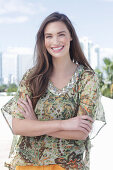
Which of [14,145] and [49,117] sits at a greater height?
[49,117]

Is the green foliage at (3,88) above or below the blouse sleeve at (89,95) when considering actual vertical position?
below

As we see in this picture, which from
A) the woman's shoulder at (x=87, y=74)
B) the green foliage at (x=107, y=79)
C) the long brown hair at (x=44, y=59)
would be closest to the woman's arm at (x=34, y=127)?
the long brown hair at (x=44, y=59)

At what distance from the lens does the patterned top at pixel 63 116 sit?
1.51 m

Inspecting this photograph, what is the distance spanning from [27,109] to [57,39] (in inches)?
15.7

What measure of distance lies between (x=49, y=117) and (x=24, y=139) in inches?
6.9

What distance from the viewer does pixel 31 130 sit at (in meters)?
1.56

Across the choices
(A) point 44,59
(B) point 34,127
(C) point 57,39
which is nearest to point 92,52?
(A) point 44,59

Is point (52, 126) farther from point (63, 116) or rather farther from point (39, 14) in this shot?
point (39, 14)

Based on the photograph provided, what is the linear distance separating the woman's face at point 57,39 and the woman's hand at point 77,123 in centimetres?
35

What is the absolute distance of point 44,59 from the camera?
174 cm

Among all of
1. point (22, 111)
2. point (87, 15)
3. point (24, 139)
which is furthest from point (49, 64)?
point (87, 15)

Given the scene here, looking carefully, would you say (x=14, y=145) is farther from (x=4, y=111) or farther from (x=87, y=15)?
(x=87, y=15)

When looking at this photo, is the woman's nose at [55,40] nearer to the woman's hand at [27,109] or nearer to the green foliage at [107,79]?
the woman's hand at [27,109]

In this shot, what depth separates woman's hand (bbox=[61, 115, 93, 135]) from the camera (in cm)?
152
